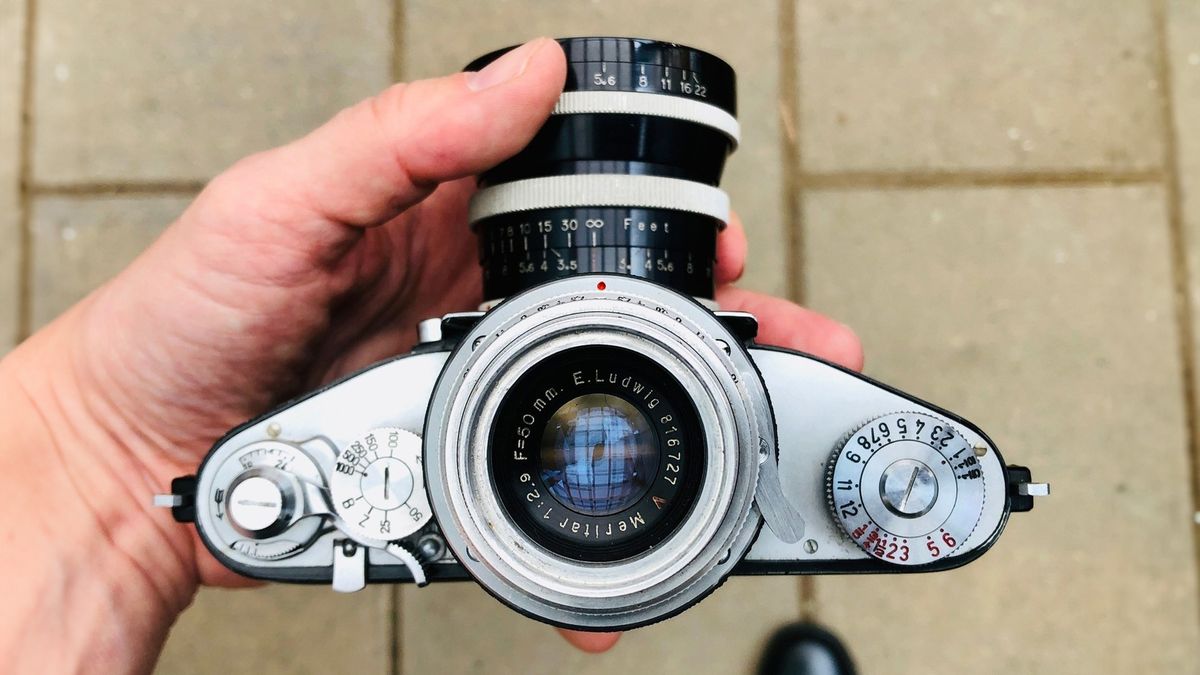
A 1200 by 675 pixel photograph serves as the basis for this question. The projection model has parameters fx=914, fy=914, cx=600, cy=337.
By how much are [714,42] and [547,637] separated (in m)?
0.72

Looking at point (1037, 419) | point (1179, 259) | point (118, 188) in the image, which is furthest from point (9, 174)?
point (1179, 259)

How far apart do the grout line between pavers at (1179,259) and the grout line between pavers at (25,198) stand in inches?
52.8

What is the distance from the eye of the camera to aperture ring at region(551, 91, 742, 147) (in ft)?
2.05

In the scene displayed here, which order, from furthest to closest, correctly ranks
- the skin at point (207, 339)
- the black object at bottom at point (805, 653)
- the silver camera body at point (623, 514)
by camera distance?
the black object at bottom at point (805, 653), the skin at point (207, 339), the silver camera body at point (623, 514)

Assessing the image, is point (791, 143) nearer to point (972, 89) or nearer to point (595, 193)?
point (972, 89)

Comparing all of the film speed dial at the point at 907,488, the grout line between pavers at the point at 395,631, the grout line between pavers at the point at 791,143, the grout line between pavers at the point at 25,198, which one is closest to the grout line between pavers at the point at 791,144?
the grout line between pavers at the point at 791,143

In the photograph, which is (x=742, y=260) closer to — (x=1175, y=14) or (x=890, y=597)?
(x=890, y=597)

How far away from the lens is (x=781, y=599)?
1.06 m

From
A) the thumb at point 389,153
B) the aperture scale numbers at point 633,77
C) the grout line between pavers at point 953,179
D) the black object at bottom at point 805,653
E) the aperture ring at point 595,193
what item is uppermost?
the grout line between pavers at point 953,179

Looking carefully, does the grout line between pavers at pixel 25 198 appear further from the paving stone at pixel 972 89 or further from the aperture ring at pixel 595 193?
the paving stone at pixel 972 89

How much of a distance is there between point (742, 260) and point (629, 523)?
15.0 inches

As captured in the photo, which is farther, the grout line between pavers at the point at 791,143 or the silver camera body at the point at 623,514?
the grout line between pavers at the point at 791,143

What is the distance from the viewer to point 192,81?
1.08m

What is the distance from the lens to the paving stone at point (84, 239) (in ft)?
3.54
